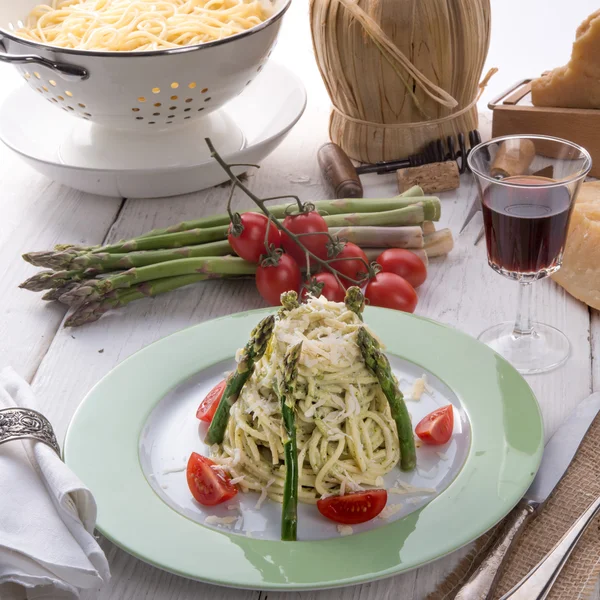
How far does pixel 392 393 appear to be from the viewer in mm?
2014

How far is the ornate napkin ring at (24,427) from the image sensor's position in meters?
1.95

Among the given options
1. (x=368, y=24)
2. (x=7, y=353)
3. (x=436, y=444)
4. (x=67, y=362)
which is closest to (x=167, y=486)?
(x=436, y=444)

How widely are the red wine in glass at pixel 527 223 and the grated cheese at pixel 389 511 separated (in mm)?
901

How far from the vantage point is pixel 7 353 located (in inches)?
108

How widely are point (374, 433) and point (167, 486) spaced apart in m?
0.50

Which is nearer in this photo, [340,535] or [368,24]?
[340,535]

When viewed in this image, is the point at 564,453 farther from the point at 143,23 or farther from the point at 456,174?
the point at 143,23

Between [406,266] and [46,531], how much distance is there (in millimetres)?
1521

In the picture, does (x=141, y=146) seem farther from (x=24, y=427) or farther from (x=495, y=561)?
(x=495, y=561)

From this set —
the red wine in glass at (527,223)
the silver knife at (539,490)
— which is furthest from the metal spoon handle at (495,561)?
the red wine in glass at (527,223)

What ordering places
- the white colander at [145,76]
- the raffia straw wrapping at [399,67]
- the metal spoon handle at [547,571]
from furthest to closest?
1. the raffia straw wrapping at [399,67]
2. the white colander at [145,76]
3. the metal spoon handle at [547,571]

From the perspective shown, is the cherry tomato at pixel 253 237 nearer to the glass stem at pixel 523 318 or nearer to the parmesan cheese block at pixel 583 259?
the glass stem at pixel 523 318

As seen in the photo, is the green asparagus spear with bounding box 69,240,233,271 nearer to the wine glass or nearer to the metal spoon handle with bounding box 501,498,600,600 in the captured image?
the wine glass

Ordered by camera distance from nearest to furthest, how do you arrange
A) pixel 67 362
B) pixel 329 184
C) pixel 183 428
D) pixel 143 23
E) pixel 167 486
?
pixel 167 486 → pixel 183 428 → pixel 67 362 → pixel 143 23 → pixel 329 184
